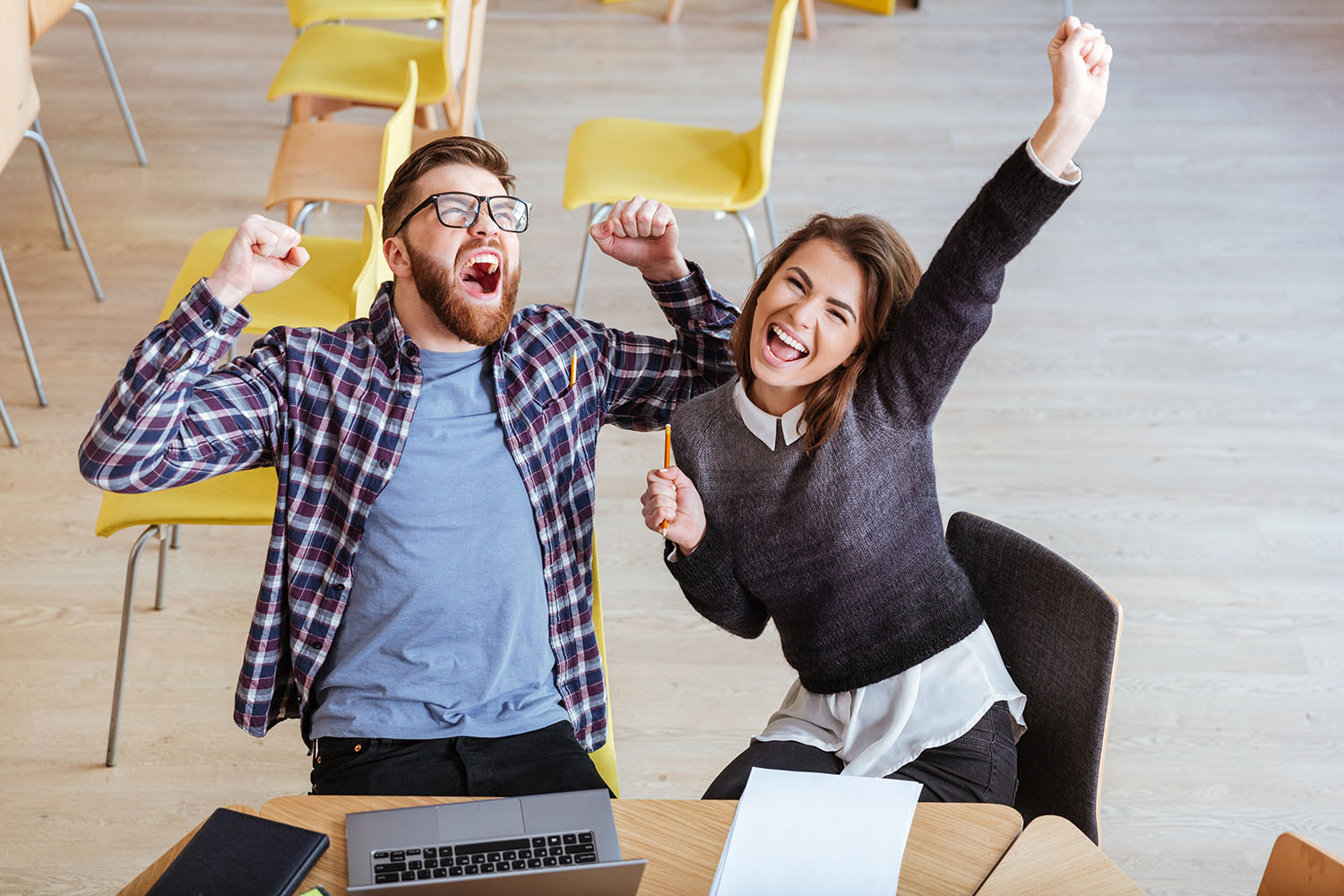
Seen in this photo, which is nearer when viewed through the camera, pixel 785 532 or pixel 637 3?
pixel 785 532

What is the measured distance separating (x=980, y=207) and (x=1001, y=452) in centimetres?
170

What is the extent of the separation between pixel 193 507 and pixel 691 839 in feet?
3.84

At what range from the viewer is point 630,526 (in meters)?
2.91

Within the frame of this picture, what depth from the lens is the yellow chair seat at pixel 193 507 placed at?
213 cm

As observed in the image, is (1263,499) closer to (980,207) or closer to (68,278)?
(980,207)

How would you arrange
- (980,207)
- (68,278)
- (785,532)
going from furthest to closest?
(68,278)
(785,532)
(980,207)

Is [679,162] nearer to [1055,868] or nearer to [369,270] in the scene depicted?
[369,270]

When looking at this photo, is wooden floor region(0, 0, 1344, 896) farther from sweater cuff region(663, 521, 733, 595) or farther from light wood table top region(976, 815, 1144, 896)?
light wood table top region(976, 815, 1144, 896)

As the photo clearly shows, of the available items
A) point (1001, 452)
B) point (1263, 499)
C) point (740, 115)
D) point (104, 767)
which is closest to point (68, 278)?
point (104, 767)

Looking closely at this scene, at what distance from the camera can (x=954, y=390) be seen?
3.30 meters

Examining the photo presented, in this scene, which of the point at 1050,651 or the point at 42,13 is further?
the point at 42,13

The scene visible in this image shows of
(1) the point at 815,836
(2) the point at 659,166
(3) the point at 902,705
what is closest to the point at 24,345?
(2) the point at 659,166

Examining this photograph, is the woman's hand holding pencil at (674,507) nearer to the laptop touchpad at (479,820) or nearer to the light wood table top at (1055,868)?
the laptop touchpad at (479,820)

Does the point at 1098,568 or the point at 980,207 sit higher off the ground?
the point at 980,207
